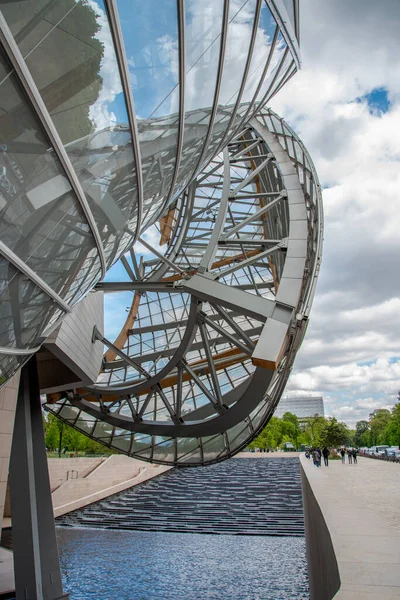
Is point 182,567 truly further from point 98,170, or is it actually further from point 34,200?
point 34,200

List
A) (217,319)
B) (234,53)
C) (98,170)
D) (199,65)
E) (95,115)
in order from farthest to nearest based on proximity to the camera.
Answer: (217,319) → (234,53) → (199,65) → (98,170) → (95,115)

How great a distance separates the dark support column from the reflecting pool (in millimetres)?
3310

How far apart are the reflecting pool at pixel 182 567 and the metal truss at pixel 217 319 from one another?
390 centimetres

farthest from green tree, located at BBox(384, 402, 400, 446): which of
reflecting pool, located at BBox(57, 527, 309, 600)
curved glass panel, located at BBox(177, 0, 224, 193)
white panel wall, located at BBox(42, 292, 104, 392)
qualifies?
curved glass panel, located at BBox(177, 0, 224, 193)

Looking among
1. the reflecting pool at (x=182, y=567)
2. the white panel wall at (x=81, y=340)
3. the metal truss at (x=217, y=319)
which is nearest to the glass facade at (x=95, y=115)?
the white panel wall at (x=81, y=340)

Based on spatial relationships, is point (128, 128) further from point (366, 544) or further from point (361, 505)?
point (361, 505)

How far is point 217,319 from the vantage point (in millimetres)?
22391

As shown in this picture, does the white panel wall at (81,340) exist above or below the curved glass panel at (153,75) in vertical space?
below

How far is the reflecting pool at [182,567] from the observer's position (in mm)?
14547

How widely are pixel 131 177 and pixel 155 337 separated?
17908 mm

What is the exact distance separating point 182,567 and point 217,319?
10546 mm

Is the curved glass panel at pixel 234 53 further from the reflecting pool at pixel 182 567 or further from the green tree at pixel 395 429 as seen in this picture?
the green tree at pixel 395 429

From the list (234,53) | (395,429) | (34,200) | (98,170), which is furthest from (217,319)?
(395,429)

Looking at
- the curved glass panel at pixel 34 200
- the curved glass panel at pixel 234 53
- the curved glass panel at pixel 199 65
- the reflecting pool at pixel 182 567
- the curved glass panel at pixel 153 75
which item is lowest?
the reflecting pool at pixel 182 567
